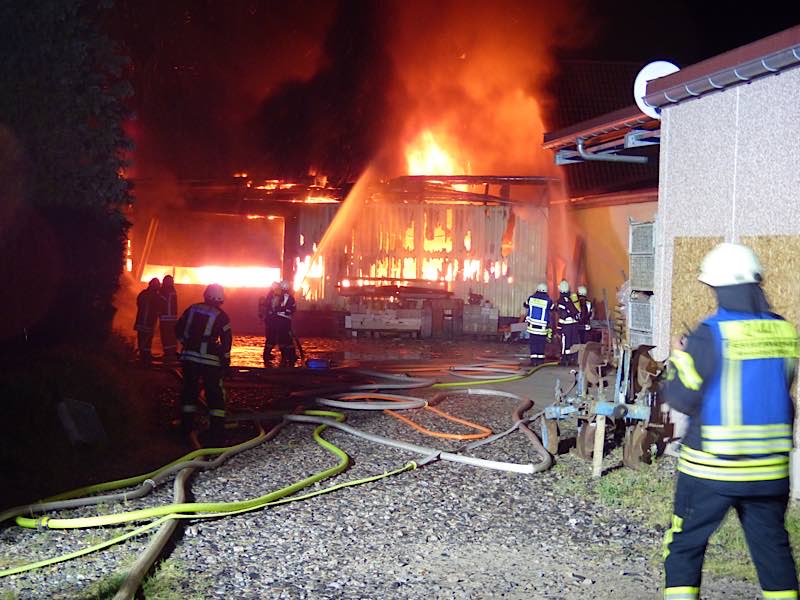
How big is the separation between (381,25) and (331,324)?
1252cm

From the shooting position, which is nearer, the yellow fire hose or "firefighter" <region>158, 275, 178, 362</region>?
the yellow fire hose

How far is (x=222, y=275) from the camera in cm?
2414

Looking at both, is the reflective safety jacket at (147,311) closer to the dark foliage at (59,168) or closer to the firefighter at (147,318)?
the firefighter at (147,318)

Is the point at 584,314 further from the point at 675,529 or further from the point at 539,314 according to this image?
the point at 675,529

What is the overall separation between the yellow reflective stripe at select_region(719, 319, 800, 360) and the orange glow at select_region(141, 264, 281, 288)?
20.3m

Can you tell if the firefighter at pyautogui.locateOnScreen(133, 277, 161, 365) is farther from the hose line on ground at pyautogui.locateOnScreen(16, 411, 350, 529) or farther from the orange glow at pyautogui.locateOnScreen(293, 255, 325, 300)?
the hose line on ground at pyautogui.locateOnScreen(16, 411, 350, 529)

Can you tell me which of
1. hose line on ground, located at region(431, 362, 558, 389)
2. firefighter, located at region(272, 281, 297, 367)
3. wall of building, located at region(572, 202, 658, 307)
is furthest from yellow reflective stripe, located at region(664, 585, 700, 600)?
wall of building, located at region(572, 202, 658, 307)

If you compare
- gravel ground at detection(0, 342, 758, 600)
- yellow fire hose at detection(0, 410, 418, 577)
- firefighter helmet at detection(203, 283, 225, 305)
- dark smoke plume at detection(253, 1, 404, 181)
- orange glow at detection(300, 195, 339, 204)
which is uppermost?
dark smoke plume at detection(253, 1, 404, 181)

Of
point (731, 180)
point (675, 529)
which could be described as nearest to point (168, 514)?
point (675, 529)

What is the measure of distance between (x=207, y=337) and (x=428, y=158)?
17993 millimetres

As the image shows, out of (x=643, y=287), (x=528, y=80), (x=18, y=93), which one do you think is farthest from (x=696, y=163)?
(x=528, y=80)

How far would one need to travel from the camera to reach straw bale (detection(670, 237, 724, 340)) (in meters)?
7.54

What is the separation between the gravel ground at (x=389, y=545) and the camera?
198 inches

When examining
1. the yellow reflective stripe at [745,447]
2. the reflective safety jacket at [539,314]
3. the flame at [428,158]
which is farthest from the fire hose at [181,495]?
the flame at [428,158]
